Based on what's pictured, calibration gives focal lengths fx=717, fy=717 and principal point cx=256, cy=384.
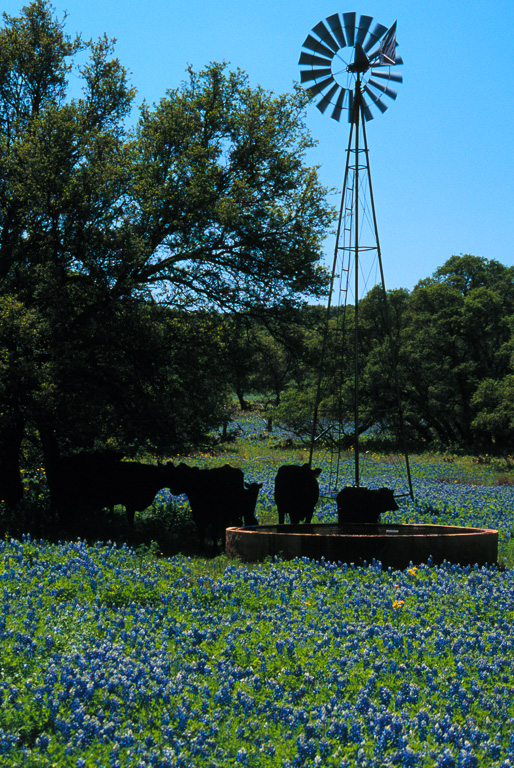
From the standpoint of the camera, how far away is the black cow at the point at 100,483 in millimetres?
16547

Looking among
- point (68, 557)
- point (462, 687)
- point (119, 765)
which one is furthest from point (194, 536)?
point (119, 765)

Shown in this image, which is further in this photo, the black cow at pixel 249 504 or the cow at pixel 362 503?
the cow at pixel 362 503

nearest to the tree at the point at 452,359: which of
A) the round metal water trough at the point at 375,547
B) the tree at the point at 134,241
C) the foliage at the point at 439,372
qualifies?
the foliage at the point at 439,372

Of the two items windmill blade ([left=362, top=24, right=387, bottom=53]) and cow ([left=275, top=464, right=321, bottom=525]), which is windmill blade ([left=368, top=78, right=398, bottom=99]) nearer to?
windmill blade ([left=362, top=24, right=387, bottom=53])

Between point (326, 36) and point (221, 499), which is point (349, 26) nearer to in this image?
point (326, 36)

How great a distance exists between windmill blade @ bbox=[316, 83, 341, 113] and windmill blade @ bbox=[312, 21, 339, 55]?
876 millimetres

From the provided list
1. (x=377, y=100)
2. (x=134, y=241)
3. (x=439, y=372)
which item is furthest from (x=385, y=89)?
(x=439, y=372)

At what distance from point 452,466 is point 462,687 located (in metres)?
33.3

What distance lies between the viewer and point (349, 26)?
17125mm

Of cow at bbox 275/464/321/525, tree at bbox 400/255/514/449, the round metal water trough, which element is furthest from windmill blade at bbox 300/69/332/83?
tree at bbox 400/255/514/449

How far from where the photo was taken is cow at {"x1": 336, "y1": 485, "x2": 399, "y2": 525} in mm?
15094

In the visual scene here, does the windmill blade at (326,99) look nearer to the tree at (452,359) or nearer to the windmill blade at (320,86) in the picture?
the windmill blade at (320,86)

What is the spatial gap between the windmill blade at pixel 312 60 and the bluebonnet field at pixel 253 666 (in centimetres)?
1279

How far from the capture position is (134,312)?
17.5m
